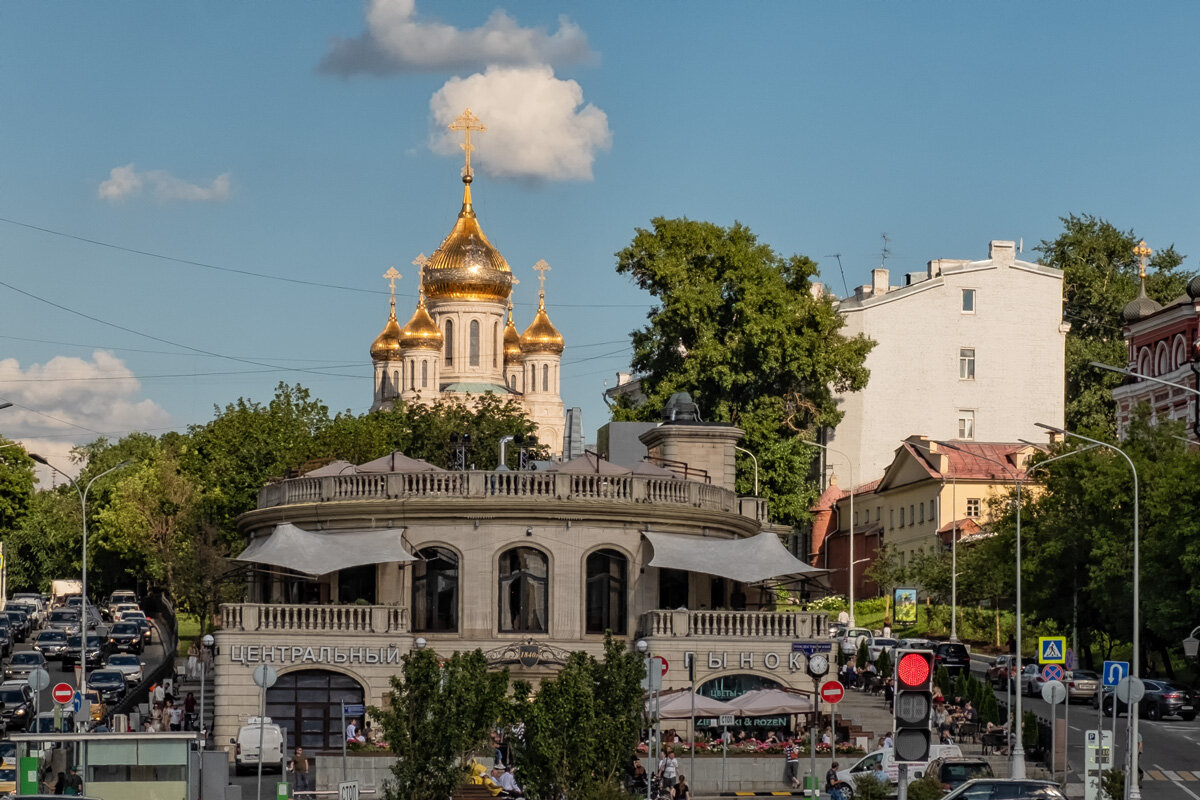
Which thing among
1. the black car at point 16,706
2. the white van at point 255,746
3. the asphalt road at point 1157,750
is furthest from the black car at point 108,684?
the asphalt road at point 1157,750

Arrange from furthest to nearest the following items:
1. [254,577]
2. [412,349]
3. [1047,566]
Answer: [412,349]
[1047,566]
[254,577]

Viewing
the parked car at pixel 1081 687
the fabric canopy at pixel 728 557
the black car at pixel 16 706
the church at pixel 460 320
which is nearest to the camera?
the fabric canopy at pixel 728 557

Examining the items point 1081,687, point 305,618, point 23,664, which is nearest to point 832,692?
point 305,618

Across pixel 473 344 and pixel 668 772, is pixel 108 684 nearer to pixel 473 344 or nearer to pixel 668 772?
pixel 668 772

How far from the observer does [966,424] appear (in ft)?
344

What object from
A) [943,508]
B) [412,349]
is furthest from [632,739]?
[412,349]

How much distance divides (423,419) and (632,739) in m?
59.8

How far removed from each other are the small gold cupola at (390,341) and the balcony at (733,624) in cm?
9212

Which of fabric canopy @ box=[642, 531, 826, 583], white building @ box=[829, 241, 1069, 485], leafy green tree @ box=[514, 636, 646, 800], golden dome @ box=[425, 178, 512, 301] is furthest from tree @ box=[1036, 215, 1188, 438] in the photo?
leafy green tree @ box=[514, 636, 646, 800]

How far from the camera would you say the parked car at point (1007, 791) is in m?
33.4

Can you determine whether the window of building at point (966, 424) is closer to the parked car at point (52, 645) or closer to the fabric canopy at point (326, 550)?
the parked car at point (52, 645)

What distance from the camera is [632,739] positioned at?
3656 cm

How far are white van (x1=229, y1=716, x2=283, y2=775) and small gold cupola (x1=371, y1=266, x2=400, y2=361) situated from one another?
314ft

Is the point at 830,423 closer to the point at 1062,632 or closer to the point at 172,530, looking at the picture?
the point at 1062,632
